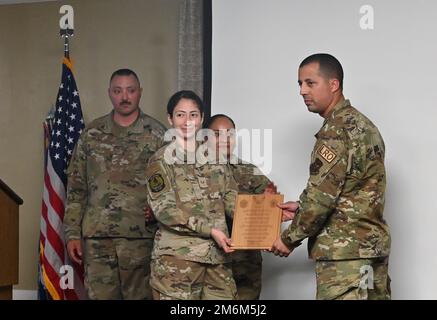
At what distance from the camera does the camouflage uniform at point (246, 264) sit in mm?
3736

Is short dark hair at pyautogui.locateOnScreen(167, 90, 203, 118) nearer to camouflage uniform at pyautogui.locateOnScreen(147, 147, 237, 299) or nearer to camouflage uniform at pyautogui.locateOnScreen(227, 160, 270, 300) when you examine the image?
camouflage uniform at pyautogui.locateOnScreen(147, 147, 237, 299)

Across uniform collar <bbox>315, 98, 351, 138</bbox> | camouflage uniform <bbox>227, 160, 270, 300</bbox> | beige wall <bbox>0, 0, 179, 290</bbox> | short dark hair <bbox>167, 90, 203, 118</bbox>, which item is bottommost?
camouflage uniform <bbox>227, 160, 270, 300</bbox>

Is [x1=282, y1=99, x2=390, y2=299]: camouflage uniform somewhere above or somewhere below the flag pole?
below

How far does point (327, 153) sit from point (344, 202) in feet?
0.75

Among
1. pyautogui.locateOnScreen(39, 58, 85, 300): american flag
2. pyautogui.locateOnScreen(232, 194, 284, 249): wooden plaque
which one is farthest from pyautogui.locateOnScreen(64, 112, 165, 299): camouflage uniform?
pyautogui.locateOnScreen(232, 194, 284, 249): wooden plaque

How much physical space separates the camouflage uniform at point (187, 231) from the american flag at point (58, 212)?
1.22m

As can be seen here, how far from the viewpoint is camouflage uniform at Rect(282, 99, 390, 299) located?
314cm

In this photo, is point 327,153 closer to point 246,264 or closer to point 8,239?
point 246,264

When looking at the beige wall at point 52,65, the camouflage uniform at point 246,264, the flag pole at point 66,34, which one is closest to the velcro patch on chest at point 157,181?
the camouflage uniform at point 246,264

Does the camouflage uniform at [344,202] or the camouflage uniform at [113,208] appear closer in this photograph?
the camouflage uniform at [344,202]

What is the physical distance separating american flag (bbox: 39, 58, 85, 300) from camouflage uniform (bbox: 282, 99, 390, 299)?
185 cm

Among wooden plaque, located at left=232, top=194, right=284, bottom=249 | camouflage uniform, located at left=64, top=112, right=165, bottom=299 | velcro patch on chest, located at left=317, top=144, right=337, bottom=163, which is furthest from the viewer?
camouflage uniform, located at left=64, top=112, right=165, bottom=299

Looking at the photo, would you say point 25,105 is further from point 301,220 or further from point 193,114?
point 301,220

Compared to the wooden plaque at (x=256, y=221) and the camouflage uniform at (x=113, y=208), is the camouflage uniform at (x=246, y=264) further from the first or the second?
the camouflage uniform at (x=113, y=208)
